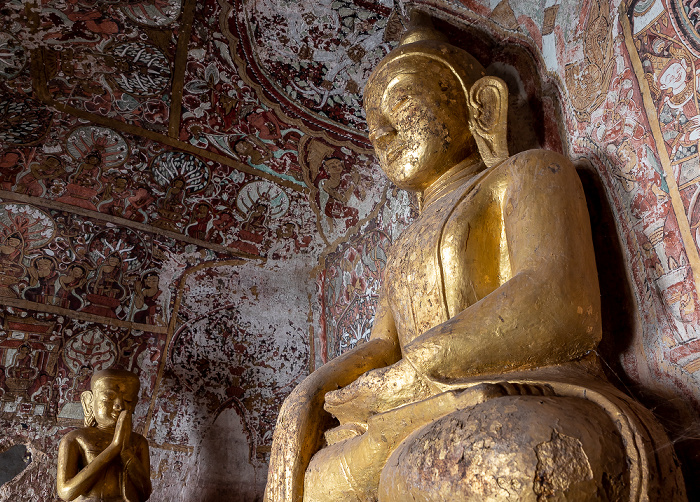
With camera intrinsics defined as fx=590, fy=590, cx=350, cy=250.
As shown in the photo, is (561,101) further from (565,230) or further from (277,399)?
(277,399)

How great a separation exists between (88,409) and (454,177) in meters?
2.59

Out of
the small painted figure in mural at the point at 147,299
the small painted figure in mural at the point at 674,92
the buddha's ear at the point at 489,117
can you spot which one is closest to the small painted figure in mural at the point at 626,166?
the small painted figure in mural at the point at 674,92

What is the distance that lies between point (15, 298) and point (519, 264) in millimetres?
3279

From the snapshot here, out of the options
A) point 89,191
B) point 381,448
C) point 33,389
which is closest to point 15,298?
point 33,389

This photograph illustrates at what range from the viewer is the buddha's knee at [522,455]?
1058 millimetres

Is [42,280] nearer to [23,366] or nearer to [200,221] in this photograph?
[23,366]

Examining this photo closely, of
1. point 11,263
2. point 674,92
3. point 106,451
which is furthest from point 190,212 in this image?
point 674,92

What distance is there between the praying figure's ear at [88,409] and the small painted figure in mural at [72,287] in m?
0.64

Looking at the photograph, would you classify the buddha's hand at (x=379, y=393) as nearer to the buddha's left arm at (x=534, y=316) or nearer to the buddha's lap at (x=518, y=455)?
the buddha's left arm at (x=534, y=316)

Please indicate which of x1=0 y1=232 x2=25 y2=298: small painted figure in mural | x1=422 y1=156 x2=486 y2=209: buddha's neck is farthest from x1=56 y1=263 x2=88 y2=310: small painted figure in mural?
x1=422 y1=156 x2=486 y2=209: buddha's neck

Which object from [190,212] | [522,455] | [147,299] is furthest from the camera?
[190,212]

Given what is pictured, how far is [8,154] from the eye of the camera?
3678 mm

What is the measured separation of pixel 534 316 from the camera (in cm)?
142

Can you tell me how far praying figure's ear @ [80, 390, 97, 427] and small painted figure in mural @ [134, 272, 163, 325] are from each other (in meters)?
0.64
